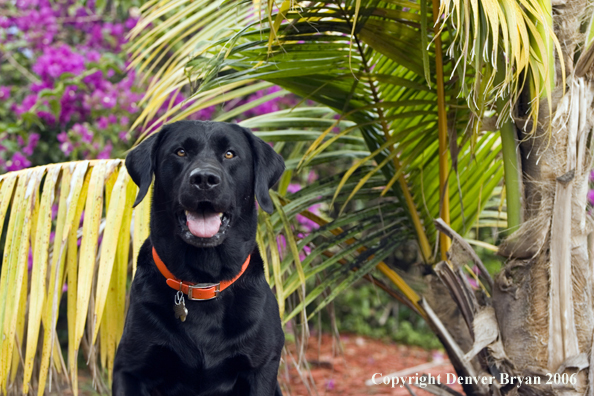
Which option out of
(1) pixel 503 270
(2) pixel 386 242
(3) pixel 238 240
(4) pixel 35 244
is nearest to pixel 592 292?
(1) pixel 503 270

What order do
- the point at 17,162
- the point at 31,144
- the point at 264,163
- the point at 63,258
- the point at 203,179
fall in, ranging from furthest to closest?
1. the point at 31,144
2. the point at 17,162
3. the point at 63,258
4. the point at 264,163
5. the point at 203,179

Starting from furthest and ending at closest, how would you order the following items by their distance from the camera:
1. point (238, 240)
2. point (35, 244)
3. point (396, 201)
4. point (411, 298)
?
point (396, 201)
point (411, 298)
point (35, 244)
point (238, 240)

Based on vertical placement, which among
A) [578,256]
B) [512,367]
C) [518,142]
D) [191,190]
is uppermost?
[191,190]

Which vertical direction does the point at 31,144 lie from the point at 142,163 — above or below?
below

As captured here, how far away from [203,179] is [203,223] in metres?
0.14

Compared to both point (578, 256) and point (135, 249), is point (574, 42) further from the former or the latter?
point (135, 249)

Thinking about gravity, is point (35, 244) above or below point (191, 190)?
below

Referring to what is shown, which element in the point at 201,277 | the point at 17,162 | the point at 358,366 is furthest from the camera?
the point at 358,366

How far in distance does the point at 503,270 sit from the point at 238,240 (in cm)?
95

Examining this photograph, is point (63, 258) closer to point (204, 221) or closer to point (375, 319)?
point (204, 221)

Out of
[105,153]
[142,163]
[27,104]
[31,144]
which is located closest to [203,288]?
[142,163]

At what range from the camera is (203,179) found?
5.38 feet

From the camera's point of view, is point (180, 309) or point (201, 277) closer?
point (180, 309)

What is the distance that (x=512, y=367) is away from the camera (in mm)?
2033
